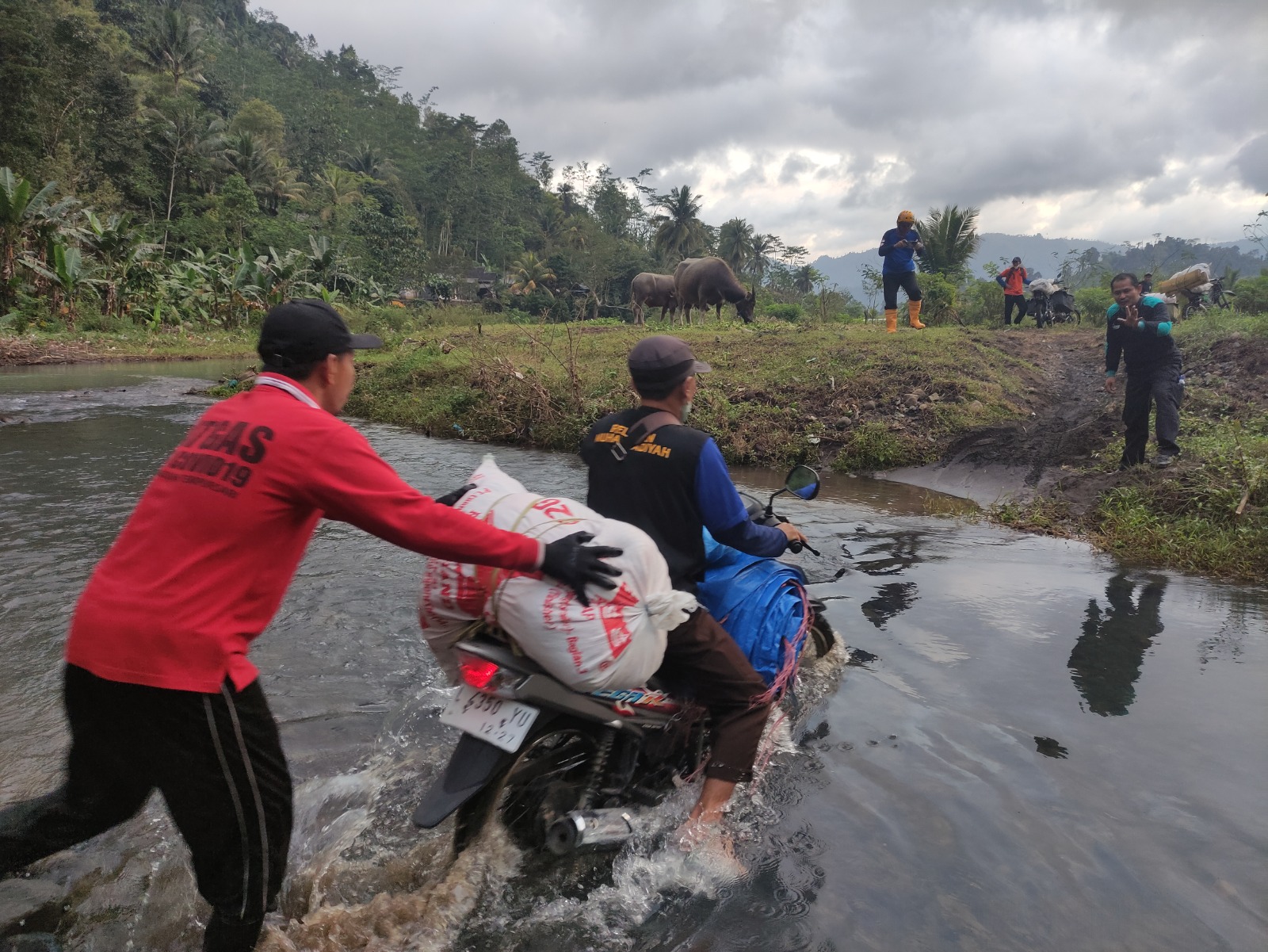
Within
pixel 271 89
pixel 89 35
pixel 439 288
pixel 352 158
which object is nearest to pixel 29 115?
pixel 89 35

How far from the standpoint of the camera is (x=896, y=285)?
15508mm

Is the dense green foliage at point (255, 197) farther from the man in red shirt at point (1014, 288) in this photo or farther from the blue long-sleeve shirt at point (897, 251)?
the man in red shirt at point (1014, 288)

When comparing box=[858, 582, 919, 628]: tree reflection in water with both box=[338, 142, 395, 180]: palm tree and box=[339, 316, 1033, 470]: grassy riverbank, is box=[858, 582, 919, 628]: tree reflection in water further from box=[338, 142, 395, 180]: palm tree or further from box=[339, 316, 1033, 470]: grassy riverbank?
box=[338, 142, 395, 180]: palm tree

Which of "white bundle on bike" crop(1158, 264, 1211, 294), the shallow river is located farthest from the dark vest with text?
→ "white bundle on bike" crop(1158, 264, 1211, 294)

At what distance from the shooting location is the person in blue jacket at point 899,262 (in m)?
14.5

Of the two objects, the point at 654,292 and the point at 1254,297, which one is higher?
the point at 1254,297

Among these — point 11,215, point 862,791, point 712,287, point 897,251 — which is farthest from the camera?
point 712,287

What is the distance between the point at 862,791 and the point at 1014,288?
20293 mm

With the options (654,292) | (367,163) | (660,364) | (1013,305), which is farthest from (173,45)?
(660,364)

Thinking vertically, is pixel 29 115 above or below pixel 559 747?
above

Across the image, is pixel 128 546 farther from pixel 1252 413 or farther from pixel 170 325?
pixel 170 325

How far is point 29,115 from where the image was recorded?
27297 mm

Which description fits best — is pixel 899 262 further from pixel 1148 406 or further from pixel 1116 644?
pixel 1116 644

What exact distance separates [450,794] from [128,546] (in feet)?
3.54
